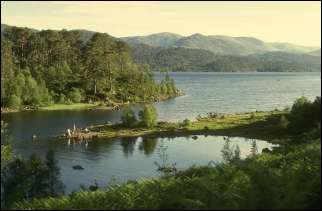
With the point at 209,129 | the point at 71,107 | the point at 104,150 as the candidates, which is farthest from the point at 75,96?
the point at 104,150

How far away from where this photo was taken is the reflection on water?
60094 mm

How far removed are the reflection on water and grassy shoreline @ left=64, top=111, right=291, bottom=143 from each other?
11.8 feet

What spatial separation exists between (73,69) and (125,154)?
9667 centimetres

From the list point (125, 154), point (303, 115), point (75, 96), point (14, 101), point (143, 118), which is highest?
point (303, 115)

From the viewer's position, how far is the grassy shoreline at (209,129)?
89.2m

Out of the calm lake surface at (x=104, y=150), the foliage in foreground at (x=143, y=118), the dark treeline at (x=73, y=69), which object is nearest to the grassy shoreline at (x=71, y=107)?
the dark treeline at (x=73, y=69)

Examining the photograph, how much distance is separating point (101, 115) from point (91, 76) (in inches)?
1499

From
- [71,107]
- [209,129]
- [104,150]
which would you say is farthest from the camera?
[71,107]

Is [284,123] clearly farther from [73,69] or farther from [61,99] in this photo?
[73,69]

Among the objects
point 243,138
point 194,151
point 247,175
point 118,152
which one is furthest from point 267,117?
point 247,175

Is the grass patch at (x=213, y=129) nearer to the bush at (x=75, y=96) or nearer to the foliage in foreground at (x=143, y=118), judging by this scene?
the foliage in foreground at (x=143, y=118)

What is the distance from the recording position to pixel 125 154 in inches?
2913

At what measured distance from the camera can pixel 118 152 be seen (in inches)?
2975

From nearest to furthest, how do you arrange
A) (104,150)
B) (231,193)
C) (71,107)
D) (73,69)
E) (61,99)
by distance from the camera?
1. (231,193)
2. (104,150)
3. (71,107)
4. (61,99)
5. (73,69)
